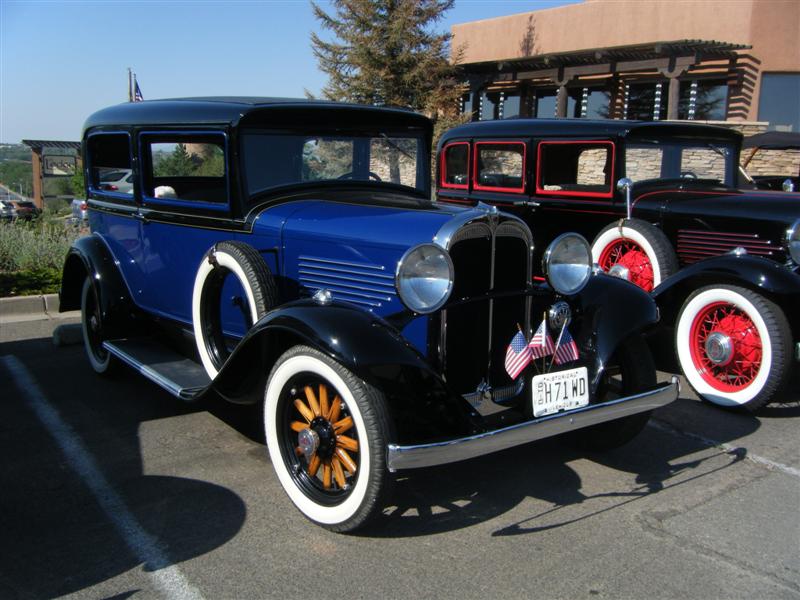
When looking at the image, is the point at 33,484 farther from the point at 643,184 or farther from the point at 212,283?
the point at 643,184

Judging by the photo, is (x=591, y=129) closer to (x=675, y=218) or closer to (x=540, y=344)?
(x=675, y=218)

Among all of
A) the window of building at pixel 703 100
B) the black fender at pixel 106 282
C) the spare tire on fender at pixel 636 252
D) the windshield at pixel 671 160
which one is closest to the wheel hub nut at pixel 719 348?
the spare tire on fender at pixel 636 252

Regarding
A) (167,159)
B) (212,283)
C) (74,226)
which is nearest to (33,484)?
Answer: (212,283)

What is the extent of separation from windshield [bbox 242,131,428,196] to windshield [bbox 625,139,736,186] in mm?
2210

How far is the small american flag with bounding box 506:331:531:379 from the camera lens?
3.07 metres

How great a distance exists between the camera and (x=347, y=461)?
112 inches

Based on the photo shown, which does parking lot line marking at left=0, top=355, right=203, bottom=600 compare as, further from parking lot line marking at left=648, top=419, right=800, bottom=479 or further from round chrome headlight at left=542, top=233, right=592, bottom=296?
parking lot line marking at left=648, top=419, right=800, bottom=479

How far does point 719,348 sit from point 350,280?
253 centimetres

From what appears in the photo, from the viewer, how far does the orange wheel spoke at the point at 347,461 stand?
9.30ft

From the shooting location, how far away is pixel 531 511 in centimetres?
305

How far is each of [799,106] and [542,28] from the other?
20.7 feet

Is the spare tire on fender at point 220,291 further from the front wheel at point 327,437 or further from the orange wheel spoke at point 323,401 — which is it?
the orange wheel spoke at point 323,401

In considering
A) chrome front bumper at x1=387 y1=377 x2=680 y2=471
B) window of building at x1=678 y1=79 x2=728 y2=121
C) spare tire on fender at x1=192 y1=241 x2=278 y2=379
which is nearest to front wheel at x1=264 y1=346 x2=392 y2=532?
chrome front bumper at x1=387 y1=377 x2=680 y2=471

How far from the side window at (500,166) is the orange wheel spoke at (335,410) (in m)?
4.08
